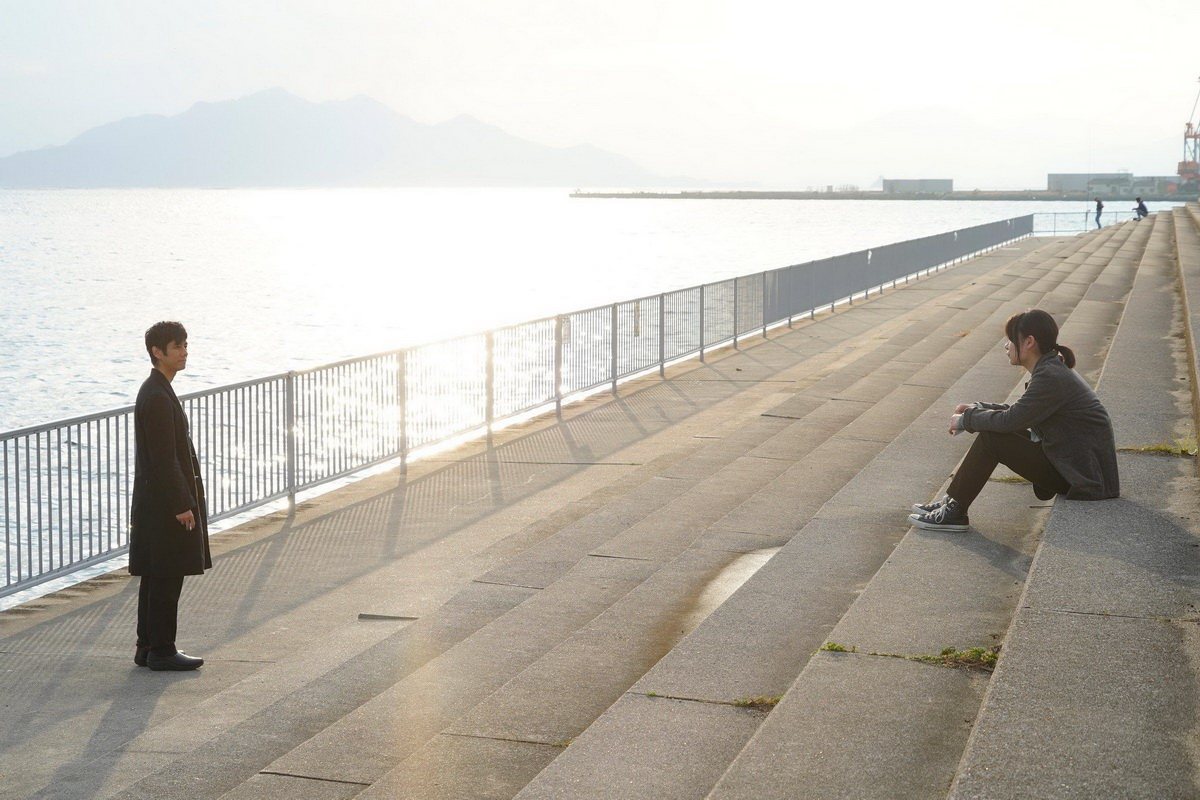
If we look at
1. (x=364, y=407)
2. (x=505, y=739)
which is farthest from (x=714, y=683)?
(x=364, y=407)

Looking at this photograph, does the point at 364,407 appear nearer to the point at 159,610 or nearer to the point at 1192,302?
the point at 159,610

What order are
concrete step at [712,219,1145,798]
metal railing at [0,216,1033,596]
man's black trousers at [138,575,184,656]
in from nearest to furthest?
1. concrete step at [712,219,1145,798]
2. man's black trousers at [138,575,184,656]
3. metal railing at [0,216,1033,596]

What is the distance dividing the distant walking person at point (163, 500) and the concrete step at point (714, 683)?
268cm

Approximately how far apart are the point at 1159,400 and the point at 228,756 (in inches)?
309

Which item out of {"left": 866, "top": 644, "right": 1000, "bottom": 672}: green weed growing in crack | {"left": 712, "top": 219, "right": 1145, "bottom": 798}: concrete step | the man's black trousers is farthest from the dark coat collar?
{"left": 866, "top": 644, "right": 1000, "bottom": 672}: green weed growing in crack

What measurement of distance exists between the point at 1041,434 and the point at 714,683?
2920mm

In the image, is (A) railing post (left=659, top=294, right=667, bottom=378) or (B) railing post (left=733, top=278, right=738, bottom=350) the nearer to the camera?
(A) railing post (left=659, top=294, right=667, bottom=378)

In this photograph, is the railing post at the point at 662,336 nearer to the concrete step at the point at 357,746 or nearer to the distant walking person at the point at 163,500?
the distant walking person at the point at 163,500

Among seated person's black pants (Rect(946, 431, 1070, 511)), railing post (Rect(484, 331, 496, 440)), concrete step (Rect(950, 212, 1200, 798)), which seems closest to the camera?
concrete step (Rect(950, 212, 1200, 798))

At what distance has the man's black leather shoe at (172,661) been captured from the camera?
6.63m

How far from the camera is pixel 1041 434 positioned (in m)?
7.14

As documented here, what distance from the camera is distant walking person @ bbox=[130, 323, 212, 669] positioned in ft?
21.1

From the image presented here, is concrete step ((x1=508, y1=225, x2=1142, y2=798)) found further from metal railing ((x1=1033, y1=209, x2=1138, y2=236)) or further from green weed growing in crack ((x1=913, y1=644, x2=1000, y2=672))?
metal railing ((x1=1033, y1=209, x2=1138, y2=236))

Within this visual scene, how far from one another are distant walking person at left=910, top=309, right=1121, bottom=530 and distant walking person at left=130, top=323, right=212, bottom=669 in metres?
4.17
